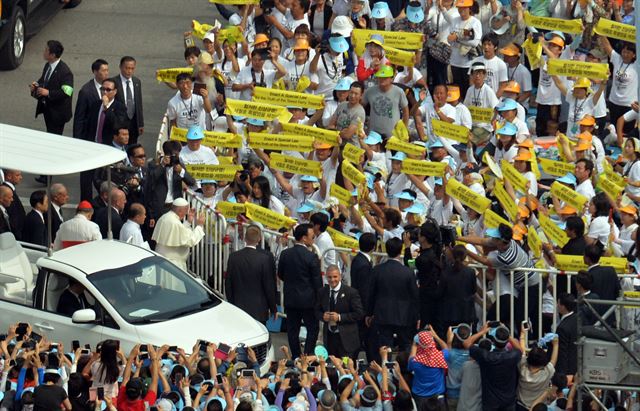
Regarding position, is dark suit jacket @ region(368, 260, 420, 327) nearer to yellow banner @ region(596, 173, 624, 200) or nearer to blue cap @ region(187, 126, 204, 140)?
yellow banner @ region(596, 173, 624, 200)

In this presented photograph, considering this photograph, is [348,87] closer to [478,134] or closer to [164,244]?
[478,134]

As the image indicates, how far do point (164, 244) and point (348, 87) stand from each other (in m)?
3.81

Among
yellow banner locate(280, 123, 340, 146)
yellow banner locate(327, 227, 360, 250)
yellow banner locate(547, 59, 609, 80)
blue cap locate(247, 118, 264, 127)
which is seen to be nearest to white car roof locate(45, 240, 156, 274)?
yellow banner locate(327, 227, 360, 250)

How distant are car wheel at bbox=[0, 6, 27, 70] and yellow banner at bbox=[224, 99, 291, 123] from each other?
16.0 ft

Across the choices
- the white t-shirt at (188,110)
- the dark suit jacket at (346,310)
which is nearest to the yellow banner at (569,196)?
the dark suit jacket at (346,310)

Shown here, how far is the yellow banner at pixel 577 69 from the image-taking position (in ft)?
68.6

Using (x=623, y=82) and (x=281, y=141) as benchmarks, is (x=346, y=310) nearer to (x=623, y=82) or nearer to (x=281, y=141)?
(x=281, y=141)

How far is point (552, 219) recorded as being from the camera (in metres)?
18.5

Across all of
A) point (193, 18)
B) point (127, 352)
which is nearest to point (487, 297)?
point (127, 352)

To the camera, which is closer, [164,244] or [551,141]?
[164,244]

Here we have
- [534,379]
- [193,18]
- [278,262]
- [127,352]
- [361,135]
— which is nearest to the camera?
[534,379]

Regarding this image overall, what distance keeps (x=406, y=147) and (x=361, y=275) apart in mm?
2723

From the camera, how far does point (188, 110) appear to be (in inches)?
854

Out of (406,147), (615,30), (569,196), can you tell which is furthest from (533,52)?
(569,196)
